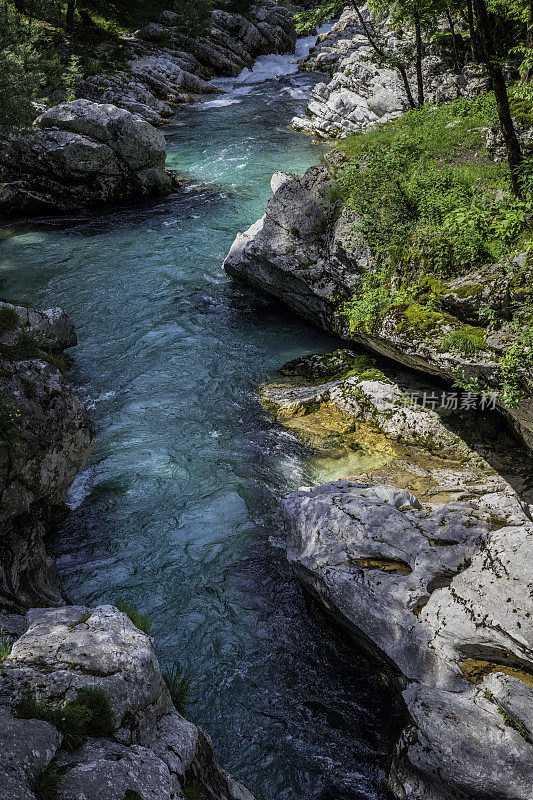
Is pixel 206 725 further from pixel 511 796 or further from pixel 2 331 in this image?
pixel 2 331

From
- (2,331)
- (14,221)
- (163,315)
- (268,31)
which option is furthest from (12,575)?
(268,31)

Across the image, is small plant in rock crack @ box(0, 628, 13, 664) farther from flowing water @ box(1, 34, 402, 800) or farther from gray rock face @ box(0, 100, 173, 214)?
gray rock face @ box(0, 100, 173, 214)

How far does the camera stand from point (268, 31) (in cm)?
6053

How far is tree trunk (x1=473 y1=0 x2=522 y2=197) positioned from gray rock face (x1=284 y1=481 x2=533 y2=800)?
6.82m

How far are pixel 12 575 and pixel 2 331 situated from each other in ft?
14.4

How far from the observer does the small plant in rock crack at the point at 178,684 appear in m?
6.72

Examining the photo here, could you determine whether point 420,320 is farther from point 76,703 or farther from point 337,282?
point 76,703

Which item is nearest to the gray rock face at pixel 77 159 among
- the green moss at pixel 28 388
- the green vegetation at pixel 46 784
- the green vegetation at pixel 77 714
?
the green moss at pixel 28 388

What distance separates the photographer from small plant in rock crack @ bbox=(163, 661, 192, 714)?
6723mm

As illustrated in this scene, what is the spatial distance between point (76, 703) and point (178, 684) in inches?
98.3

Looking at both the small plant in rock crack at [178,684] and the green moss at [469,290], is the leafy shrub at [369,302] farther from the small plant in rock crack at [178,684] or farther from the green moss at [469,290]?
the small plant in rock crack at [178,684]

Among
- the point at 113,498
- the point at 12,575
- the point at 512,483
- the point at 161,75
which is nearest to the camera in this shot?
the point at 12,575

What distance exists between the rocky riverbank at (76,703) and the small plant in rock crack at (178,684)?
31.2 inches

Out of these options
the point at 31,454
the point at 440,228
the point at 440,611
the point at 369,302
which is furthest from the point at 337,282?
the point at 440,611
